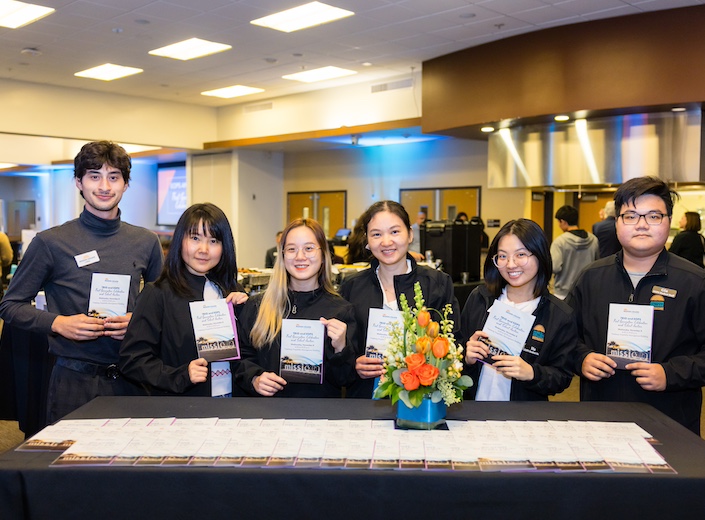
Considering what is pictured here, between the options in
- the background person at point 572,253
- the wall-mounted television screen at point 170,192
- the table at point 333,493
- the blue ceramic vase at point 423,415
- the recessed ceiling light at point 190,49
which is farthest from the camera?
the wall-mounted television screen at point 170,192

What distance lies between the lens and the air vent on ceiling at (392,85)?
947cm

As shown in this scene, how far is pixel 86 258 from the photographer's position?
99.1 inches

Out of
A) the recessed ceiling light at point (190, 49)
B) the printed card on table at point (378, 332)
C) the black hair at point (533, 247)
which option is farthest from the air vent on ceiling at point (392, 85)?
the printed card on table at point (378, 332)

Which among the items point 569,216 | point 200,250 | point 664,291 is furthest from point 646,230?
point 569,216

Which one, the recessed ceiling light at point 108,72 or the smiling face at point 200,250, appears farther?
the recessed ceiling light at point 108,72

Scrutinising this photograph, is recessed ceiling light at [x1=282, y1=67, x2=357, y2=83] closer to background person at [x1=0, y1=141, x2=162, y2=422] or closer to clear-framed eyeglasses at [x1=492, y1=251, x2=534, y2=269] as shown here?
background person at [x1=0, y1=141, x2=162, y2=422]

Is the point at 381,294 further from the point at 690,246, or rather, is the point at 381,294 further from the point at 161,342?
the point at 690,246

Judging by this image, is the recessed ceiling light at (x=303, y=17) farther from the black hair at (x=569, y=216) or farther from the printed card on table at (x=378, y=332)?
the printed card on table at (x=378, y=332)

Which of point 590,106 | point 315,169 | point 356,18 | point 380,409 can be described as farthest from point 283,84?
point 380,409

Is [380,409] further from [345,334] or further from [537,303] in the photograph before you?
[537,303]

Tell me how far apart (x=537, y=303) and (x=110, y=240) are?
66.1 inches

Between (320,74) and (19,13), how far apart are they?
4.10m

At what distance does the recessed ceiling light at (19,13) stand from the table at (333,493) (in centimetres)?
624

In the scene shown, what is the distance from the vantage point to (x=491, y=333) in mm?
2383
